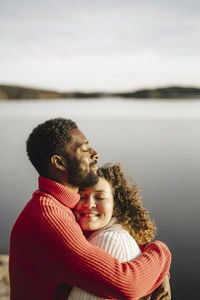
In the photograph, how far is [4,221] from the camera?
29.7 ft

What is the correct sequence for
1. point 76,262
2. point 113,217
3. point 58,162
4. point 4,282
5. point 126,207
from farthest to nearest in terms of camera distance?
point 4,282, point 126,207, point 113,217, point 58,162, point 76,262

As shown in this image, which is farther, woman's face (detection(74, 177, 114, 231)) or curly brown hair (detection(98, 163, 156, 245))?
curly brown hair (detection(98, 163, 156, 245))

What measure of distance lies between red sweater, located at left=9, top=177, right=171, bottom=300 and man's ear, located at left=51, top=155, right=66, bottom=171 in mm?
105

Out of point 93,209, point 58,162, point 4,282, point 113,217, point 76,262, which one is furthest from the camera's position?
point 4,282

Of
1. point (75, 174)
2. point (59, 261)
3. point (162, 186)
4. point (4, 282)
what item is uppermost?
point (75, 174)

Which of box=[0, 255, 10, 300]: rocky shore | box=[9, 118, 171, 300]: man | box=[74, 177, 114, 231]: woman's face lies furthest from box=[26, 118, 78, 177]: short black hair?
box=[0, 255, 10, 300]: rocky shore

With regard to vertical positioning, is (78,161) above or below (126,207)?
above

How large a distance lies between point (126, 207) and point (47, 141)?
1248mm

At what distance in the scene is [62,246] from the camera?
1752mm

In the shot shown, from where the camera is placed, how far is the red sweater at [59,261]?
1.76 meters

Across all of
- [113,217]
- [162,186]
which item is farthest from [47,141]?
[162,186]

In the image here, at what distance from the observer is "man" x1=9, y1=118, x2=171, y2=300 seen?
177cm

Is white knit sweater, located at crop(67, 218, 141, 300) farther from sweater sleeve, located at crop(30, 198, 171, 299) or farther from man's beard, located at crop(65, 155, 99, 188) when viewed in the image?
man's beard, located at crop(65, 155, 99, 188)

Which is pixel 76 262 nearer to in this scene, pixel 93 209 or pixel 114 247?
pixel 114 247
